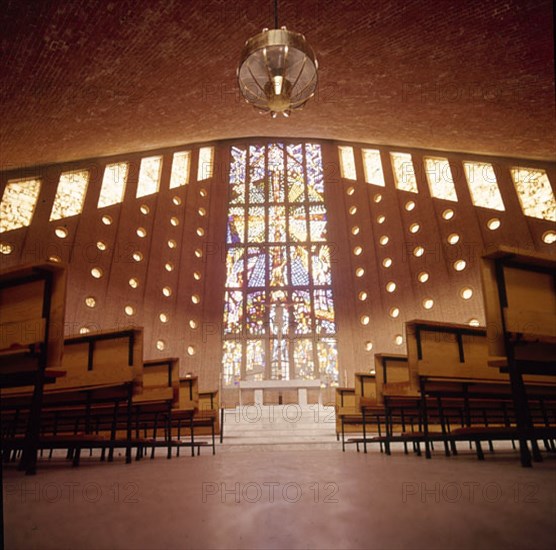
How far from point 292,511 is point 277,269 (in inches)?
552

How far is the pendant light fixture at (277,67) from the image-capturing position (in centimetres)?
363

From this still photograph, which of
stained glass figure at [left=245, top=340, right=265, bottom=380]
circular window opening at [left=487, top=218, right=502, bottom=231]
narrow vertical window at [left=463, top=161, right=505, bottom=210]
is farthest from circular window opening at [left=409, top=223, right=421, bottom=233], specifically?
stained glass figure at [left=245, top=340, right=265, bottom=380]

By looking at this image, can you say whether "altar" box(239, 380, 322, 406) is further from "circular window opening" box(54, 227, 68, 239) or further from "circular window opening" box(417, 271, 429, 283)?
"circular window opening" box(54, 227, 68, 239)

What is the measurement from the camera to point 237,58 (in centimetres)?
726

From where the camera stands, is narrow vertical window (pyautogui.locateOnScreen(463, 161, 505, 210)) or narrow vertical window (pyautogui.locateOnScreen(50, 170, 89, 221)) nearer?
narrow vertical window (pyautogui.locateOnScreen(50, 170, 89, 221))

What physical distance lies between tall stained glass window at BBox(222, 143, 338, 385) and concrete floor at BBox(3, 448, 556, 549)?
1111 centimetres

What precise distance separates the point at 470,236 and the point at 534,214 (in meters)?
1.42

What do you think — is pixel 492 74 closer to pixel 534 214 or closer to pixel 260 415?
pixel 534 214

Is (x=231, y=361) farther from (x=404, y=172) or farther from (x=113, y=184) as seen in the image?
(x=404, y=172)

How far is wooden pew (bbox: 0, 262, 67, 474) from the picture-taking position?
9.28 ft

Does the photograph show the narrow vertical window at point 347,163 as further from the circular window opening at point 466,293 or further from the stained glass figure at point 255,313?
the circular window opening at point 466,293

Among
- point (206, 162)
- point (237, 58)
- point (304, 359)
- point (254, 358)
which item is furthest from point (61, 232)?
point (304, 359)

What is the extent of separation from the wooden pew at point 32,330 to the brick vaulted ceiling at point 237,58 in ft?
13.4

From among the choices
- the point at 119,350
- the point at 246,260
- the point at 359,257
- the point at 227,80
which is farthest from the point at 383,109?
the point at 246,260
